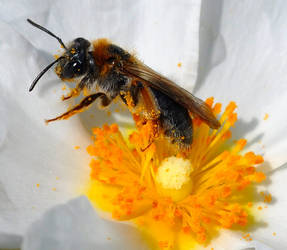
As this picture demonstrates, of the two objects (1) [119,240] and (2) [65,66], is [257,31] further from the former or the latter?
(1) [119,240]

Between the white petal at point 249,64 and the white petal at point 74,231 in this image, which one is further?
the white petal at point 249,64

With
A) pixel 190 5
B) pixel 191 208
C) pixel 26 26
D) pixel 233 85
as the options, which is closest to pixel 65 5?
pixel 26 26

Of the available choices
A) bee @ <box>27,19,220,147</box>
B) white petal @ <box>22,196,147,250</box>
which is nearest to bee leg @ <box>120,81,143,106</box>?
bee @ <box>27,19,220,147</box>

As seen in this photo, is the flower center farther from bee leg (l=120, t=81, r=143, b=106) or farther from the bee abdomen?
bee leg (l=120, t=81, r=143, b=106)

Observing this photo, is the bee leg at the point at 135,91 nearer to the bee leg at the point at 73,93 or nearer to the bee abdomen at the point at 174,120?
the bee abdomen at the point at 174,120

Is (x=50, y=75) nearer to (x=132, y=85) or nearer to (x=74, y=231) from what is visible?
(x=132, y=85)

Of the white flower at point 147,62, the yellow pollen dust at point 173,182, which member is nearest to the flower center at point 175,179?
the yellow pollen dust at point 173,182

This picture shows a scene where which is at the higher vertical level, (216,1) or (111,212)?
(216,1)
